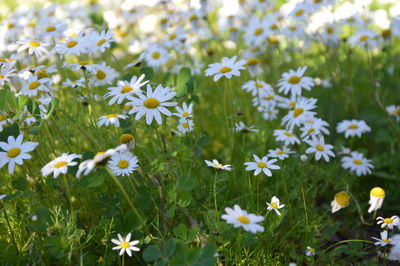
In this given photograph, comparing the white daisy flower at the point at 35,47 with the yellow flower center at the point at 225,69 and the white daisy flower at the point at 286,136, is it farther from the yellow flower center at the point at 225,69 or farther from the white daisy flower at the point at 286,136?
the white daisy flower at the point at 286,136

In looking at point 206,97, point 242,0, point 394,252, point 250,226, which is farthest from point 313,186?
point 242,0

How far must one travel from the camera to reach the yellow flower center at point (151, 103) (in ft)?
6.17

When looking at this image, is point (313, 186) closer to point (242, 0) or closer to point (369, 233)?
point (369, 233)

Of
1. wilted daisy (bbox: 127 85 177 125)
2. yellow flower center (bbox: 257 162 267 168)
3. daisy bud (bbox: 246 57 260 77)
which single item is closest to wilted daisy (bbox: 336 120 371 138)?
daisy bud (bbox: 246 57 260 77)

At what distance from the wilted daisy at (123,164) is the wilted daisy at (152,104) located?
176mm

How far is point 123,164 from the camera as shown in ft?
5.88

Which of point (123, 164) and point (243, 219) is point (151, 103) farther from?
point (243, 219)

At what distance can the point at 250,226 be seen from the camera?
58.6 inches

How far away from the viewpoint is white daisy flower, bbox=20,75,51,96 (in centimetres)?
220

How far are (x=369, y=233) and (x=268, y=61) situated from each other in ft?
5.93

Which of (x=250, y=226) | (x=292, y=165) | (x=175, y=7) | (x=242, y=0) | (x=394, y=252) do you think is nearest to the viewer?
(x=250, y=226)

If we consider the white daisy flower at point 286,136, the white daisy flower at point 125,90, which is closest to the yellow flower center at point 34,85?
the white daisy flower at point 125,90

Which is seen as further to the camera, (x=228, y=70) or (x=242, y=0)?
(x=242, y=0)

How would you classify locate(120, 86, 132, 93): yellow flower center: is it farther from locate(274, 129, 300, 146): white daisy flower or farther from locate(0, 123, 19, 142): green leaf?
locate(274, 129, 300, 146): white daisy flower
